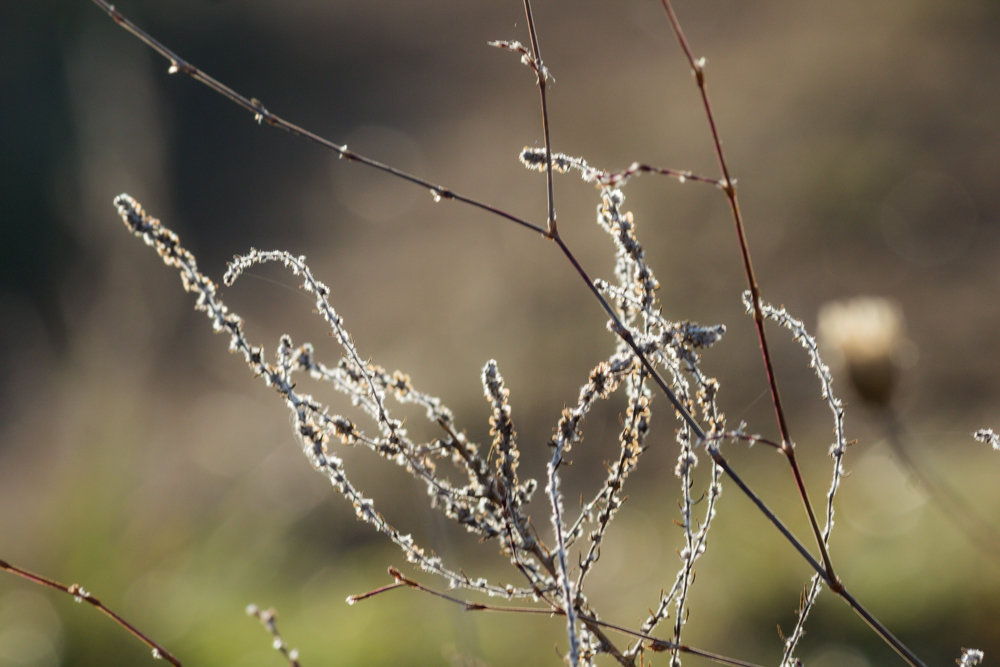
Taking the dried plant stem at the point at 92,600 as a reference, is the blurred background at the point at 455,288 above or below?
above

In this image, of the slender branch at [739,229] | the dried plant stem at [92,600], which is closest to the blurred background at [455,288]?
the dried plant stem at [92,600]

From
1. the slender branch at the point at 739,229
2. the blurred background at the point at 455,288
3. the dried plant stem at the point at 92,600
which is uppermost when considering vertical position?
the blurred background at the point at 455,288

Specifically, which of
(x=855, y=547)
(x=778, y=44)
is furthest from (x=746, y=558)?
(x=778, y=44)

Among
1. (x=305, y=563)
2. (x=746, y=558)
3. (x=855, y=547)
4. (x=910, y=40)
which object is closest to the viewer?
(x=855, y=547)

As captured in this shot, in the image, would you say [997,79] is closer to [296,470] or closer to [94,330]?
[296,470]

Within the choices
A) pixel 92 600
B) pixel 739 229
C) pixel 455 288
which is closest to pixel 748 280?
pixel 739 229

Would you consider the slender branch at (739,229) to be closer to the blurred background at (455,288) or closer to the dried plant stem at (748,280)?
the dried plant stem at (748,280)

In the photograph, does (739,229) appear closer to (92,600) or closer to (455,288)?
(92,600)

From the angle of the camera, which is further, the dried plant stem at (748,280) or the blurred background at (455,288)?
the blurred background at (455,288)

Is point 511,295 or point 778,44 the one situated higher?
point 778,44
